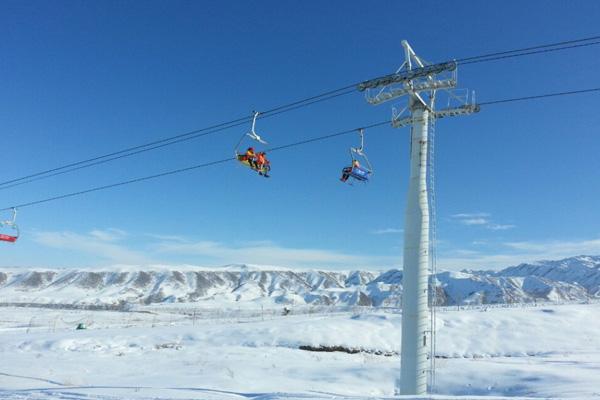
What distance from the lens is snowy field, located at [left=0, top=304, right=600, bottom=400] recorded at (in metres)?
17.4

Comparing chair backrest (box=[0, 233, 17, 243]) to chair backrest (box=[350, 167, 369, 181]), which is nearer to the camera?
chair backrest (box=[350, 167, 369, 181])

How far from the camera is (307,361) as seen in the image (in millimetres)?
27375

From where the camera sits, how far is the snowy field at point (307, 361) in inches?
687

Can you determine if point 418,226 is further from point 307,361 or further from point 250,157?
point 307,361

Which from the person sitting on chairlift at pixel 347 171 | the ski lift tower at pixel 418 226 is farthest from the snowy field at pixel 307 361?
the person sitting on chairlift at pixel 347 171

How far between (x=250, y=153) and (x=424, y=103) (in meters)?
7.31

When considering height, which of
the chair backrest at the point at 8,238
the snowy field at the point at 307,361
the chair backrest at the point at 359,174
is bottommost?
the snowy field at the point at 307,361

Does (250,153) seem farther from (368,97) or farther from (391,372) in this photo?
(391,372)

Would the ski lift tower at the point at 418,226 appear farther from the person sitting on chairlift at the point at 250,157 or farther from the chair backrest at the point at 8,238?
the chair backrest at the point at 8,238

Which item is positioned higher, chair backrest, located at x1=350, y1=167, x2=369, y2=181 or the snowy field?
chair backrest, located at x1=350, y1=167, x2=369, y2=181

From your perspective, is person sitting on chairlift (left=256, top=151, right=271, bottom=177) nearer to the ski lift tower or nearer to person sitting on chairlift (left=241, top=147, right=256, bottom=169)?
person sitting on chairlift (left=241, top=147, right=256, bottom=169)

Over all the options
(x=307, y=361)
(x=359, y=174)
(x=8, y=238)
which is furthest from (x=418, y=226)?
(x=8, y=238)

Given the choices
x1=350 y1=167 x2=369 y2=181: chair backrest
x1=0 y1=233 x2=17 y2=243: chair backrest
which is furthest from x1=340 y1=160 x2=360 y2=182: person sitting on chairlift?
x1=0 y1=233 x2=17 y2=243: chair backrest

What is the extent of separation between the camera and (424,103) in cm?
1595
